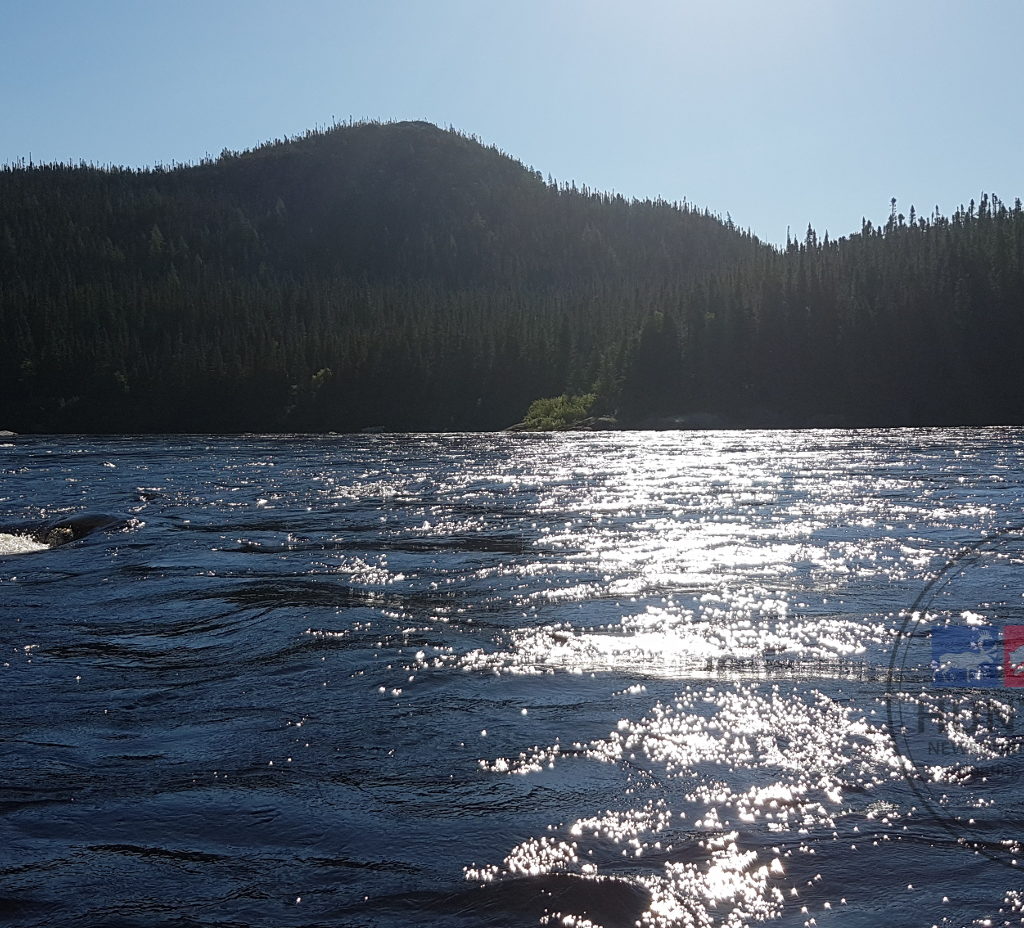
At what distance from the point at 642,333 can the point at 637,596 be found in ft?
461

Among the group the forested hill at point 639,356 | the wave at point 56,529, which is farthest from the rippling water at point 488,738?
the forested hill at point 639,356

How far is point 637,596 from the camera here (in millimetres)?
20625

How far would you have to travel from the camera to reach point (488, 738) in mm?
12102

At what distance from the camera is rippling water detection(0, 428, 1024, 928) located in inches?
330

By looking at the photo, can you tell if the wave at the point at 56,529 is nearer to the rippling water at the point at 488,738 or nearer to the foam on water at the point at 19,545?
the foam on water at the point at 19,545

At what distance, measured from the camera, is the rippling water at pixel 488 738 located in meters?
8.38

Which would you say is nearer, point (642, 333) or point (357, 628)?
point (357, 628)

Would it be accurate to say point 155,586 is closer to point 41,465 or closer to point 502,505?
point 502,505

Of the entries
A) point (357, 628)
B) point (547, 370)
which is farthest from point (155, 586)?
point (547, 370)
